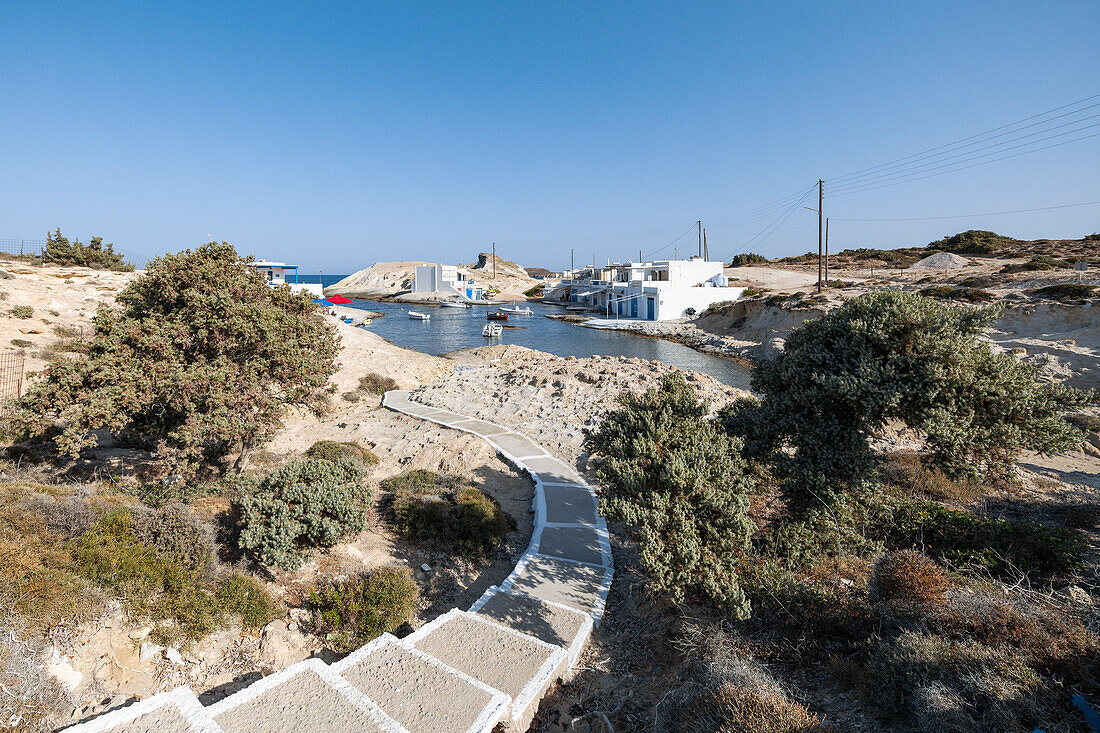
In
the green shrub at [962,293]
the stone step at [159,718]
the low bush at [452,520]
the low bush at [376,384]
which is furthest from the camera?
the green shrub at [962,293]

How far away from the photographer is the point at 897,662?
6133mm

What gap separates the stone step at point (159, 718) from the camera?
16.3 feet

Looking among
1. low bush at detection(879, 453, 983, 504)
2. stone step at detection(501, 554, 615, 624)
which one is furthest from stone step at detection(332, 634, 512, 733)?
low bush at detection(879, 453, 983, 504)

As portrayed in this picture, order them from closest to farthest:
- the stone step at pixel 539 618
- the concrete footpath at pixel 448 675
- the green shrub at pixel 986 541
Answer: the concrete footpath at pixel 448 675 → the stone step at pixel 539 618 → the green shrub at pixel 986 541

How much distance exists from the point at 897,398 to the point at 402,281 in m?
133

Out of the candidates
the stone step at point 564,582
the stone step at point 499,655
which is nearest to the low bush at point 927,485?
the stone step at point 564,582

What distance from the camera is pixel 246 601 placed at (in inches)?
334

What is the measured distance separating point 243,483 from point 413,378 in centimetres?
2093

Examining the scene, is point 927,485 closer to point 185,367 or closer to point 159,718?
point 159,718

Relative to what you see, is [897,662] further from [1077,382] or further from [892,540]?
[1077,382]

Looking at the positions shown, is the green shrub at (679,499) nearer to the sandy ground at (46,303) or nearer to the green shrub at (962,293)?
the sandy ground at (46,303)

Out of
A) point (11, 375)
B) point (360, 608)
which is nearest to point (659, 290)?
point (11, 375)

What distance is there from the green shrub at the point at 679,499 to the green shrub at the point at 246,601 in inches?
237

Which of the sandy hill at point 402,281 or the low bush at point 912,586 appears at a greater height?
the sandy hill at point 402,281
